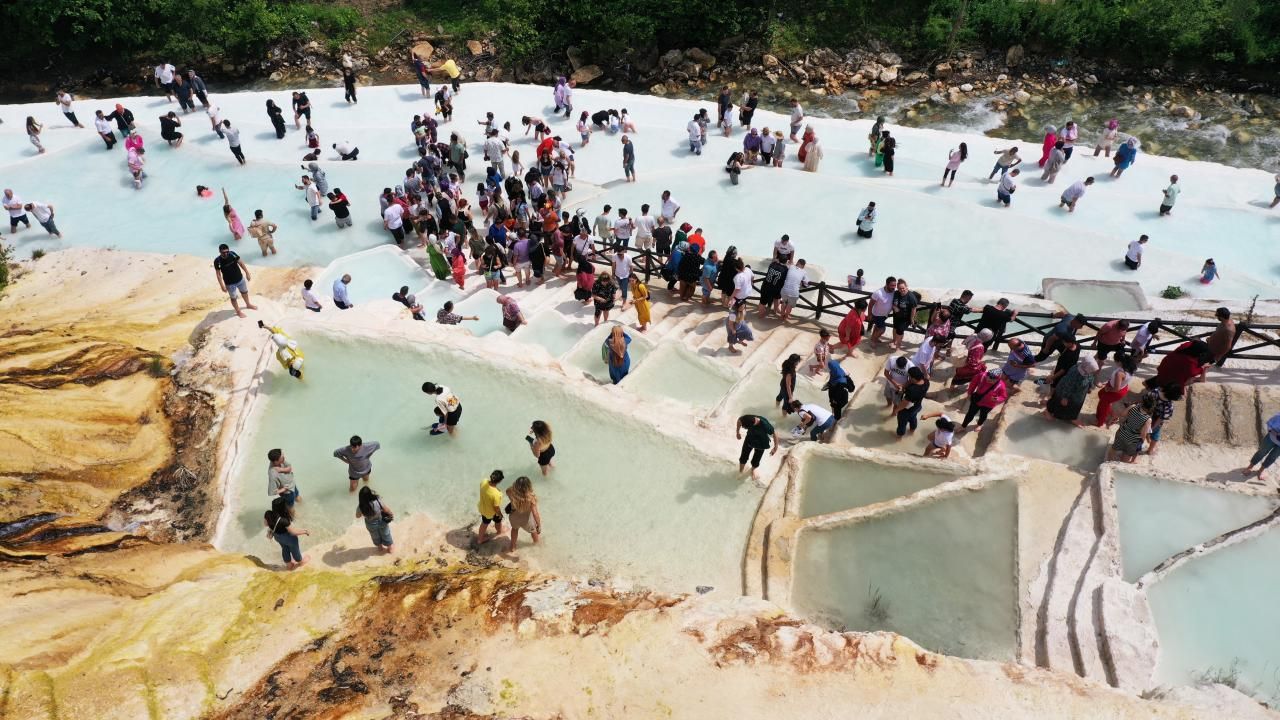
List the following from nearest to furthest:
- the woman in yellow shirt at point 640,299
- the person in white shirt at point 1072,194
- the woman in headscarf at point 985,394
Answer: the woman in headscarf at point 985,394 → the woman in yellow shirt at point 640,299 → the person in white shirt at point 1072,194

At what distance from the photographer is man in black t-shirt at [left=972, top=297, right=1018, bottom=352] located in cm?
1174

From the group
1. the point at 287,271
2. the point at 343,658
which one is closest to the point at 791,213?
the point at 287,271

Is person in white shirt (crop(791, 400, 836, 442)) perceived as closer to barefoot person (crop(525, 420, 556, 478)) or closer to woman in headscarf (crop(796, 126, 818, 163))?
barefoot person (crop(525, 420, 556, 478))

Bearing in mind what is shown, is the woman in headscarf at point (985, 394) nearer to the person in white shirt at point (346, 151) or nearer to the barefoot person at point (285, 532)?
the barefoot person at point (285, 532)

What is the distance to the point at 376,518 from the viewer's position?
8.52m

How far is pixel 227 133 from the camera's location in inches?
742

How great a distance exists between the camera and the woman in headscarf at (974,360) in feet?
36.0

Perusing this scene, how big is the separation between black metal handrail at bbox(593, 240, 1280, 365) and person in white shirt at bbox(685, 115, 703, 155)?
4.71m

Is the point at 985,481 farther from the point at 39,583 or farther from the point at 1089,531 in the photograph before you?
the point at 39,583

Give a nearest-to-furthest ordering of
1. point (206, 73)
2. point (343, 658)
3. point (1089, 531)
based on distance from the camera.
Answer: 1. point (343, 658)
2. point (1089, 531)
3. point (206, 73)

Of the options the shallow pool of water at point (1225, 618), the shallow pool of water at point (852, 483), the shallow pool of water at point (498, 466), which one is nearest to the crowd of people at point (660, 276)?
the shallow pool of water at point (498, 466)

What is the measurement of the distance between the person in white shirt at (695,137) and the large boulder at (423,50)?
17.7 m

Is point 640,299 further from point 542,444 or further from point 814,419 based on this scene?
point 542,444

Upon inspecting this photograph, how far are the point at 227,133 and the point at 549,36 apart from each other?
16.8m
